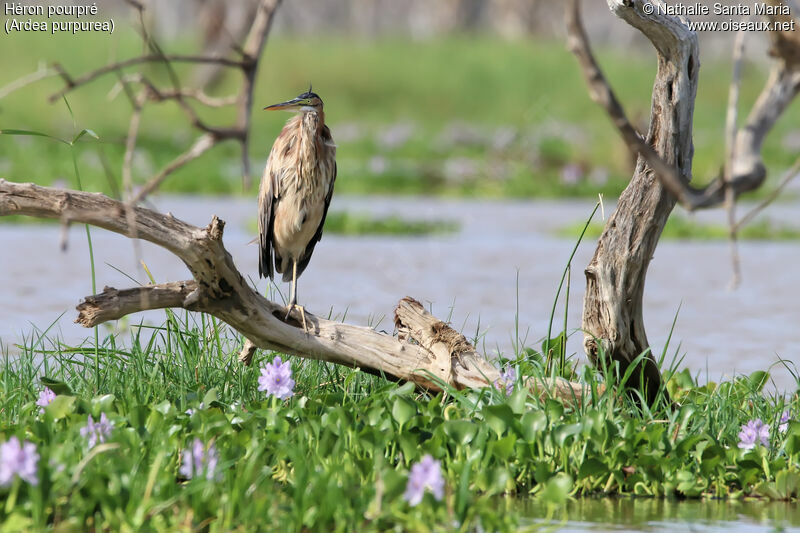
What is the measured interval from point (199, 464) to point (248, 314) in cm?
117

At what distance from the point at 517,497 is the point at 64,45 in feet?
95.7

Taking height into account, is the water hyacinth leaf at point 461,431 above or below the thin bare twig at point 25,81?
below

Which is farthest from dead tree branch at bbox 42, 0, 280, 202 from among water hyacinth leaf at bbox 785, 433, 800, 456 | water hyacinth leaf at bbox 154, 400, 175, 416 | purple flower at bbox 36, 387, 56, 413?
water hyacinth leaf at bbox 785, 433, 800, 456

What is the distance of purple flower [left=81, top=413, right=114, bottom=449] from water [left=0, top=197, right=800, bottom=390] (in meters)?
1.66

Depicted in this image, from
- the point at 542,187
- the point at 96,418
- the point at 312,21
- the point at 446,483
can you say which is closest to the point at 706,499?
the point at 446,483

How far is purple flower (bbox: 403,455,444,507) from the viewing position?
3.25 m

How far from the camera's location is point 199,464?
141 inches

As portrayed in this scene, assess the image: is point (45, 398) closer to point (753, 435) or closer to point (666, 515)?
point (666, 515)

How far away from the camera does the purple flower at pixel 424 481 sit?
3.25 m

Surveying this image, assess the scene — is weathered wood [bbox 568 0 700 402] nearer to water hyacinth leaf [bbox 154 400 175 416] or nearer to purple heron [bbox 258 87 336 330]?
purple heron [bbox 258 87 336 330]

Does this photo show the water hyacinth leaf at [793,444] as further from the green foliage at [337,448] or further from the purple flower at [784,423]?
the purple flower at [784,423]

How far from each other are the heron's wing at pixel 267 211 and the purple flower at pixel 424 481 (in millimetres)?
2706

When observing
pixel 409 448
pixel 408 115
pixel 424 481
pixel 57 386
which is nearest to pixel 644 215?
pixel 409 448

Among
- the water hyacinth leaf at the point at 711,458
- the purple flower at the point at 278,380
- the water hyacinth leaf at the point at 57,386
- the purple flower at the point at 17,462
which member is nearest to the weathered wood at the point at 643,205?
the water hyacinth leaf at the point at 711,458
